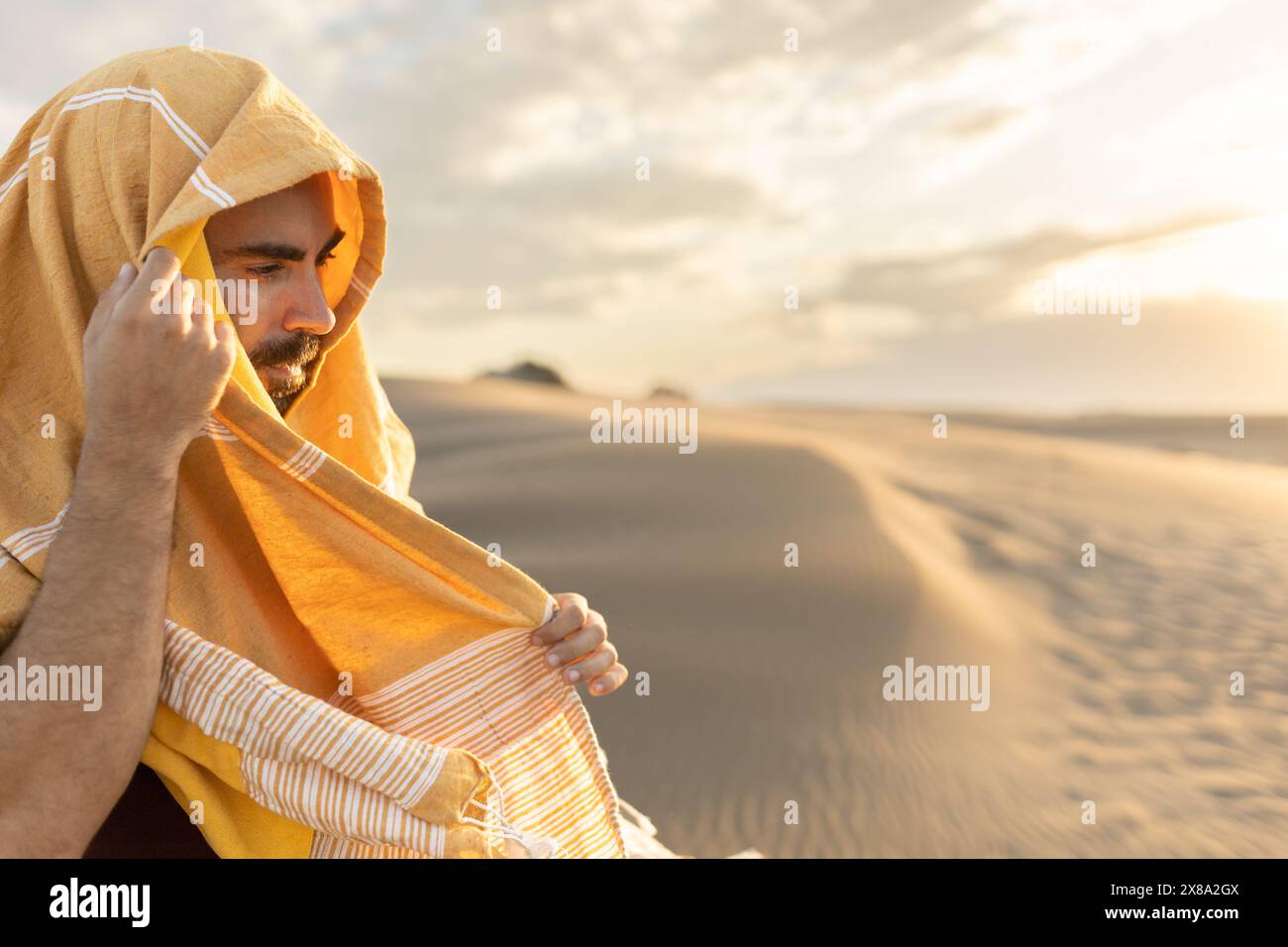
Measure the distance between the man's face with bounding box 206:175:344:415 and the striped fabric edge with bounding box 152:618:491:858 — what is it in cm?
80

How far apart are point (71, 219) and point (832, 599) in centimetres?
524

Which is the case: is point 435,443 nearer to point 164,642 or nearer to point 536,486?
point 536,486

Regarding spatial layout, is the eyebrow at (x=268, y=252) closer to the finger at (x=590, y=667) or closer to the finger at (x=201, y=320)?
the finger at (x=201, y=320)

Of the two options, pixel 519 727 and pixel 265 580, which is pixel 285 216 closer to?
pixel 265 580

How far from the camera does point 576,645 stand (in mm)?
2094

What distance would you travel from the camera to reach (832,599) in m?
6.39

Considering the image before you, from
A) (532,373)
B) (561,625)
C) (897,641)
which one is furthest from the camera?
(532,373)

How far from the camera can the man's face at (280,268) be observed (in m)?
2.09

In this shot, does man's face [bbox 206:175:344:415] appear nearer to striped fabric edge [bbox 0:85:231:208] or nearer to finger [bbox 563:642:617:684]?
striped fabric edge [bbox 0:85:231:208]

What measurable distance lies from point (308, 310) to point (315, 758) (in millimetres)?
1067

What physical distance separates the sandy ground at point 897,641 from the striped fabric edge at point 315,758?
268 cm

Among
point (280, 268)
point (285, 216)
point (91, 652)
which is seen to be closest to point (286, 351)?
point (280, 268)
